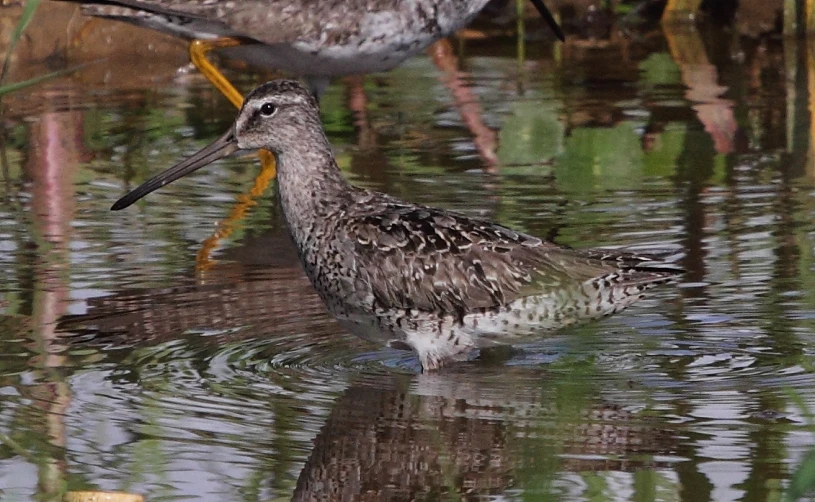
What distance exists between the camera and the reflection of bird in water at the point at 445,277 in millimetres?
6469

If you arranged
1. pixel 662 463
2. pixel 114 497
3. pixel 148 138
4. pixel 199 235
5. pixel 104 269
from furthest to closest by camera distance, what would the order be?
pixel 148 138 → pixel 199 235 → pixel 104 269 → pixel 662 463 → pixel 114 497

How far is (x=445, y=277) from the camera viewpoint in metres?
6.55

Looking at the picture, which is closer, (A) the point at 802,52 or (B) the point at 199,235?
(B) the point at 199,235

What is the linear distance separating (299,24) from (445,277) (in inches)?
129

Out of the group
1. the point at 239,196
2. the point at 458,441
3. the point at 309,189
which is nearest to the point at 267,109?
the point at 309,189

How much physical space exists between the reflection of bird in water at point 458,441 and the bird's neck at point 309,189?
0.85 metres

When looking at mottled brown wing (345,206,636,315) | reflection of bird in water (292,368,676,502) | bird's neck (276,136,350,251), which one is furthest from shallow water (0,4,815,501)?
bird's neck (276,136,350,251)

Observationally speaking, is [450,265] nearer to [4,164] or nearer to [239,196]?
[239,196]

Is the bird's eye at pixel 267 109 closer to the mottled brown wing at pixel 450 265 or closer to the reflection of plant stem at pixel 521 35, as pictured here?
the mottled brown wing at pixel 450 265

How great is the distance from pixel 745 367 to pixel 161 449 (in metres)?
2.18

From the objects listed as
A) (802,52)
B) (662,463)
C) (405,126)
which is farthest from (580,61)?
(662,463)

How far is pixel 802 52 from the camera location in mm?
12766

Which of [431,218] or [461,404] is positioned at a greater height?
[431,218]

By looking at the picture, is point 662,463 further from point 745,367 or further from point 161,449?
point 161,449
